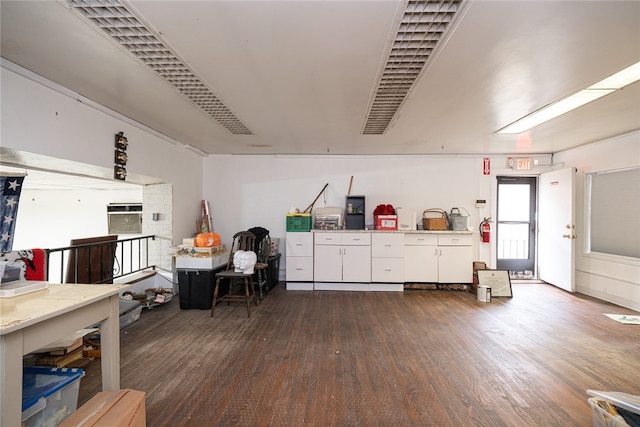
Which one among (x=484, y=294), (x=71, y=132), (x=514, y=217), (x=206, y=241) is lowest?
(x=484, y=294)

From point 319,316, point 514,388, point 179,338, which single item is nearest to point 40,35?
point 179,338

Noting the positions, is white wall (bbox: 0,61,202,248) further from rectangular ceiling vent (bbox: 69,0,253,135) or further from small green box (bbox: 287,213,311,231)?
small green box (bbox: 287,213,311,231)

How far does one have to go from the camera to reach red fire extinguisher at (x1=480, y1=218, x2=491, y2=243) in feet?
17.1

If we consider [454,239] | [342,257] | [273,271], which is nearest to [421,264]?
[454,239]

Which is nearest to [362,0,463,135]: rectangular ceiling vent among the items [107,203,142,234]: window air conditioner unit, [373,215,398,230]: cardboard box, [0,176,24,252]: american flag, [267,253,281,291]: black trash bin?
[373,215,398,230]: cardboard box

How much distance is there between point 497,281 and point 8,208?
251 inches

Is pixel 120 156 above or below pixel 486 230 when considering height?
above

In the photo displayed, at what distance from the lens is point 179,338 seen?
2895mm

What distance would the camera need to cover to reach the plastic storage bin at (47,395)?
125 cm

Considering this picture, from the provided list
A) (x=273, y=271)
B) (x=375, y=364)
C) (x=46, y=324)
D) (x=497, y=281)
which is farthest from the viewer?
(x=273, y=271)

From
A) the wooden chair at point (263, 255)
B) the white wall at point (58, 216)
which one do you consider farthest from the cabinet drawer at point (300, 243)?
the white wall at point (58, 216)

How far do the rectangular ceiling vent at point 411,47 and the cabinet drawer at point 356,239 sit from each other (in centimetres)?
228

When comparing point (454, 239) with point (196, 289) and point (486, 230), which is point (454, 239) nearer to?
point (486, 230)

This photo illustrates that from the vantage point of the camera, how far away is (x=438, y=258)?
4.79 m
